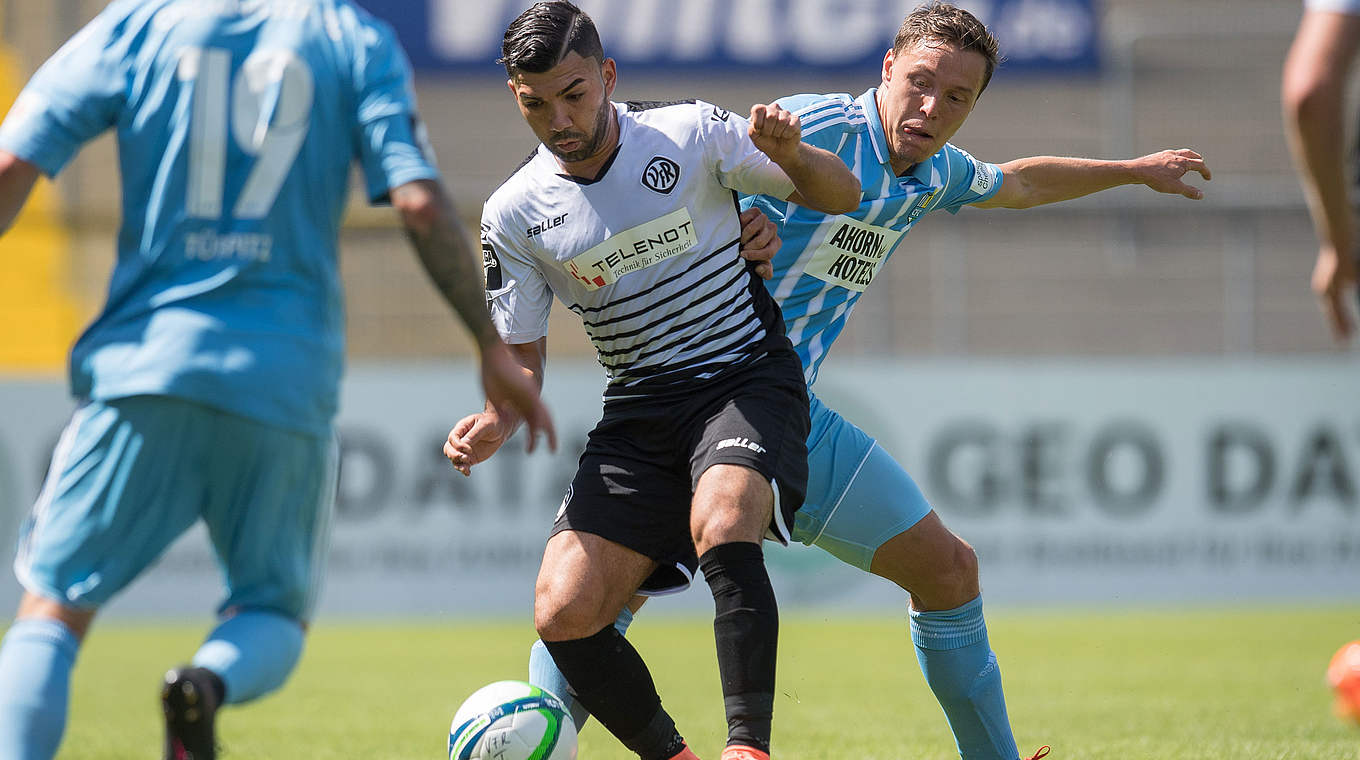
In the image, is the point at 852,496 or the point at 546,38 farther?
the point at 852,496

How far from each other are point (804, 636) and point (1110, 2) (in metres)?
10.6

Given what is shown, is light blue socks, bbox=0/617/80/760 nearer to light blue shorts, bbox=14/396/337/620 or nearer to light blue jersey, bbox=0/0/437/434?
light blue shorts, bbox=14/396/337/620

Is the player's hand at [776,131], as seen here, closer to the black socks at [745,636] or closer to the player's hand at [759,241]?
the player's hand at [759,241]

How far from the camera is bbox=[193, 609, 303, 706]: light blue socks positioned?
3.11m

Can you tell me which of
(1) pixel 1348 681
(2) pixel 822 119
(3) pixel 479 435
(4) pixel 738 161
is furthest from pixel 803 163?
(1) pixel 1348 681

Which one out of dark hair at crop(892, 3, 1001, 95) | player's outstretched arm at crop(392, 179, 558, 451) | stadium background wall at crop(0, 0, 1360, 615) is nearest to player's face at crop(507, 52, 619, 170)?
player's outstretched arm at crop(392, 179, 558, 451)

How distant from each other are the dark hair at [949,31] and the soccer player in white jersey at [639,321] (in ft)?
2.28

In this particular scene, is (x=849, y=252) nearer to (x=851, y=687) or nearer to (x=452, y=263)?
(x=452, y=263)

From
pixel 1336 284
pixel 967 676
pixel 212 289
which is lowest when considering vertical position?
pixel 967 676

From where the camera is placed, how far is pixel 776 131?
392 centimetres

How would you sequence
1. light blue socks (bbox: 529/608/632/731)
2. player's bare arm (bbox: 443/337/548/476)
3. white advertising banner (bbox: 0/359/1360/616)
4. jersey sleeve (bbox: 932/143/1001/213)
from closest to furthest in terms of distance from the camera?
player's bare arm (bbox: 443/337/548/476) → light blue socks (bbox: 529/608/632/731) → jersey sleeve (bbox: 932/143/1001/213) → white advertising banner (bbox: 0/359/1360/616)

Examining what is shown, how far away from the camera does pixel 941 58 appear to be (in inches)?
176

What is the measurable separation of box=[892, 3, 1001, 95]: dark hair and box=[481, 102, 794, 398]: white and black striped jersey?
2.15 ft

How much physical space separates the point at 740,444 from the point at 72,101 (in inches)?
70.2
